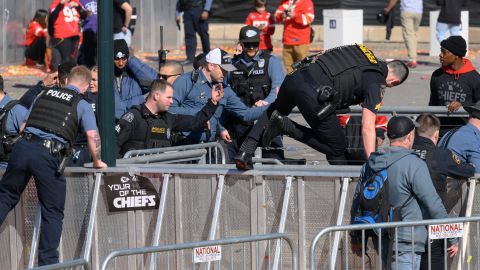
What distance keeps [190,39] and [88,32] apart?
331 cm

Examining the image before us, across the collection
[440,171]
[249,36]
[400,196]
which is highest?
[249,36]

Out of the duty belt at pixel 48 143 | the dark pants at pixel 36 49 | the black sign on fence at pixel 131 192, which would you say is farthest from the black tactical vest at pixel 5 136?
the dark pants at pixel 36 49

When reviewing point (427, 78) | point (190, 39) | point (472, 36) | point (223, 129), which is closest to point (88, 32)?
point (190, 39)

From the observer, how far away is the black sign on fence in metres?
9.42

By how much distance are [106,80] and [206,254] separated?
107 inches

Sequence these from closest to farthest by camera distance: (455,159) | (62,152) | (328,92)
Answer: (455,159) < (62,152) < (328,92)

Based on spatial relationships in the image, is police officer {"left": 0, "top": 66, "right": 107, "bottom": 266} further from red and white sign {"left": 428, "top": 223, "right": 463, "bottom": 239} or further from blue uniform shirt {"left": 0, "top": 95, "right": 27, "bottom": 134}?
red and white sign {"left": 428, "top": 223, "right": 463, "bottom": 239}

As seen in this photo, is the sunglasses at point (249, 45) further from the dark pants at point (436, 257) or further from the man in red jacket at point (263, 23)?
the man in red jacket at point (263, 23)

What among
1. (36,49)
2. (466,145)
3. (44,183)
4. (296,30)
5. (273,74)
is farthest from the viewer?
(36,49)

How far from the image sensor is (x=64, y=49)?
2045cm

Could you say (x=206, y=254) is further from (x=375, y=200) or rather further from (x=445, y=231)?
(x=445, y=231)

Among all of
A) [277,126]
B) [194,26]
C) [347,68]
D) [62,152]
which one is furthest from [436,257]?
[194,26]

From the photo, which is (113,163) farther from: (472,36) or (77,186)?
(472,36)

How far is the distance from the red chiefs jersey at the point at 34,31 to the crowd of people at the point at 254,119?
1042cm
